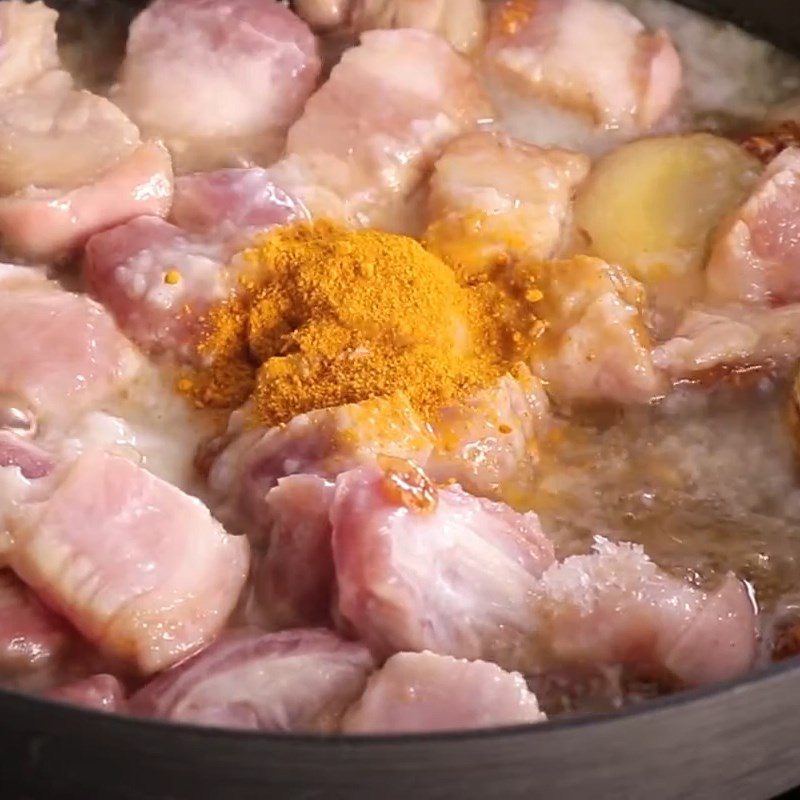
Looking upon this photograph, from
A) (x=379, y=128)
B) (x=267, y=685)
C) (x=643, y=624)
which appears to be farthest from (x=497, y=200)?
(x=267, y=685)

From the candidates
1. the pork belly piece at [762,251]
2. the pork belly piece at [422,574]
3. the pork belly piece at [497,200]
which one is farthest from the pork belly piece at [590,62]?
the pork belly piece at [422,574]

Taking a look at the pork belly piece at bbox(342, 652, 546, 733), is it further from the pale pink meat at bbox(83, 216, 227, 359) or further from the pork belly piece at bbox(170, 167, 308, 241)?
the pork belly piece at bbox(170, 167, 308, 241)

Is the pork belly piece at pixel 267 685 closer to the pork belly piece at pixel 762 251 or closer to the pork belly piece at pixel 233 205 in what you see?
the pork belly piece at pixel 233 205

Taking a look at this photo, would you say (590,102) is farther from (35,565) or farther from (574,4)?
(35,565)

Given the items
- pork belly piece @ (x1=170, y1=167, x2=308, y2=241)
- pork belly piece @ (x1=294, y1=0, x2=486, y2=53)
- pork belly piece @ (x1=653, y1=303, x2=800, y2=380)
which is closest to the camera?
pork belly piece @ (x1=653, y1=303, x2=800, y2=380)

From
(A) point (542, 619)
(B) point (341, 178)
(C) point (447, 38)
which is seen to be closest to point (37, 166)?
(B) point (341, 178)

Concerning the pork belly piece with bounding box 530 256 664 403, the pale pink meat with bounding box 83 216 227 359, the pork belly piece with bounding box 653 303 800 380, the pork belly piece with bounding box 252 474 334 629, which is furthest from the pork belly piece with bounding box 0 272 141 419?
the pork belly piece with bounding box 653 303 800 380

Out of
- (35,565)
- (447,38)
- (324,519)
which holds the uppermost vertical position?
(447,38)
